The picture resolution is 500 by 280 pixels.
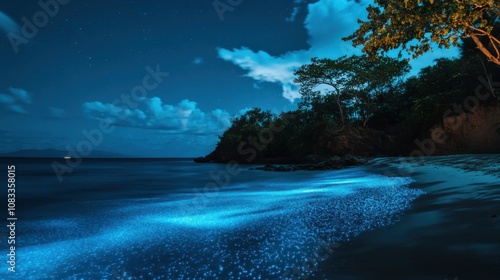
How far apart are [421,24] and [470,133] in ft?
46.6

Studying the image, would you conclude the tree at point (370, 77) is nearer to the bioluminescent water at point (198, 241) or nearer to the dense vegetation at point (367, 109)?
the dense vegetation at point (367, 109)

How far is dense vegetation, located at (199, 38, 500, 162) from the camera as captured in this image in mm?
19453

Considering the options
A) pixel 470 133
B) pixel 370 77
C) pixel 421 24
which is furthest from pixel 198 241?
pixel 370 77

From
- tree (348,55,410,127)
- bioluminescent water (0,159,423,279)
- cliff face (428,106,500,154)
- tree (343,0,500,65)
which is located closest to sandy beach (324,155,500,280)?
bioluminescent water (0,159,423,279)

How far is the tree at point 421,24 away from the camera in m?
7.05

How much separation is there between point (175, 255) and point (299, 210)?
2.90 m

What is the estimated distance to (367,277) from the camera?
86.4 inches

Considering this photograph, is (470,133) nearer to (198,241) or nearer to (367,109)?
(367,109)

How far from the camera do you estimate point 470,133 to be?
1783 centimetres

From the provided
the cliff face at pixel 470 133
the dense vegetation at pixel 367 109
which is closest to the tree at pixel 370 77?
the dense vegetation at pixel 367 109

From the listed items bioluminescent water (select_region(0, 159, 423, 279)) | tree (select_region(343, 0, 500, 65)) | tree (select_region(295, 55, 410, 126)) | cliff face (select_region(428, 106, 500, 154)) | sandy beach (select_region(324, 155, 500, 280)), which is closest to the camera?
sandy beach (select_region(324, 155, 500, 280))

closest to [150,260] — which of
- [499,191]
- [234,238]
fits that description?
[234,238]

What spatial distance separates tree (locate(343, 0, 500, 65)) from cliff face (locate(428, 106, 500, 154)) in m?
10.7

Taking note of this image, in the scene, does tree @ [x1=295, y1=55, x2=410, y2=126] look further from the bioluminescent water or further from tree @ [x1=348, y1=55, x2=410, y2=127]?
the bioluminescent water
